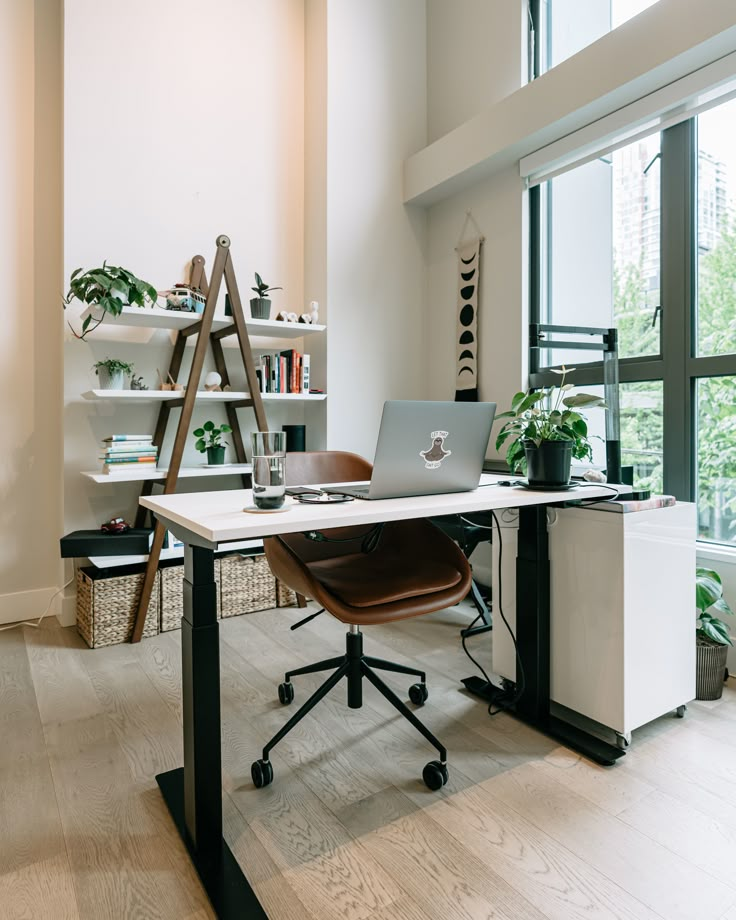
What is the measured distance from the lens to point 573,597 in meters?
1.80

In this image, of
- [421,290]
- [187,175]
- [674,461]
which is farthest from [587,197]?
[187,175]

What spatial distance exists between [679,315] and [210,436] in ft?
7.41

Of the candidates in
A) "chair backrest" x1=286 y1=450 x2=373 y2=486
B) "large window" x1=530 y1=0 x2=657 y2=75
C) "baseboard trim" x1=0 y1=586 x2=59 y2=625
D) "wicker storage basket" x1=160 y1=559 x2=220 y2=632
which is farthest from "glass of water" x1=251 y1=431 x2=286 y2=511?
"large window" x1=530 y1=0 x2=657 y2=75

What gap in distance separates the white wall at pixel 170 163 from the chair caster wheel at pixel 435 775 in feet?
6.76

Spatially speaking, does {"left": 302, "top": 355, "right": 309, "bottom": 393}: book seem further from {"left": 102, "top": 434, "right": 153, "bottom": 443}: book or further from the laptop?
the laptop

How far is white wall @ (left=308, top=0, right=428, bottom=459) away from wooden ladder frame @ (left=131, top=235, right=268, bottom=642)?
55 cm

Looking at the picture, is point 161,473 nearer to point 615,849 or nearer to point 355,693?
point 355,693

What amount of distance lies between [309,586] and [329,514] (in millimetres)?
455

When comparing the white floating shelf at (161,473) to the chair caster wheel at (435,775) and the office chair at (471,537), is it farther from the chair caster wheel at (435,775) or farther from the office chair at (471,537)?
the chair caster wheel at (435,775)

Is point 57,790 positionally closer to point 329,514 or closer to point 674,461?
point 329,514

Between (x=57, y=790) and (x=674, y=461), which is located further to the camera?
(x=674, y=461)

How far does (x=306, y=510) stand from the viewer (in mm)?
1302

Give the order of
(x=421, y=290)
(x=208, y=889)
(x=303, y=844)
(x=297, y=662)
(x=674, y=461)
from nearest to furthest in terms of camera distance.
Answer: (x=208, y=889)
(x=303, y=844)
(x=297, y=662)
(x=674, y=461)
(x=421, y=290)

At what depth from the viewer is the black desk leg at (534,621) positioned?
1.83 metres
